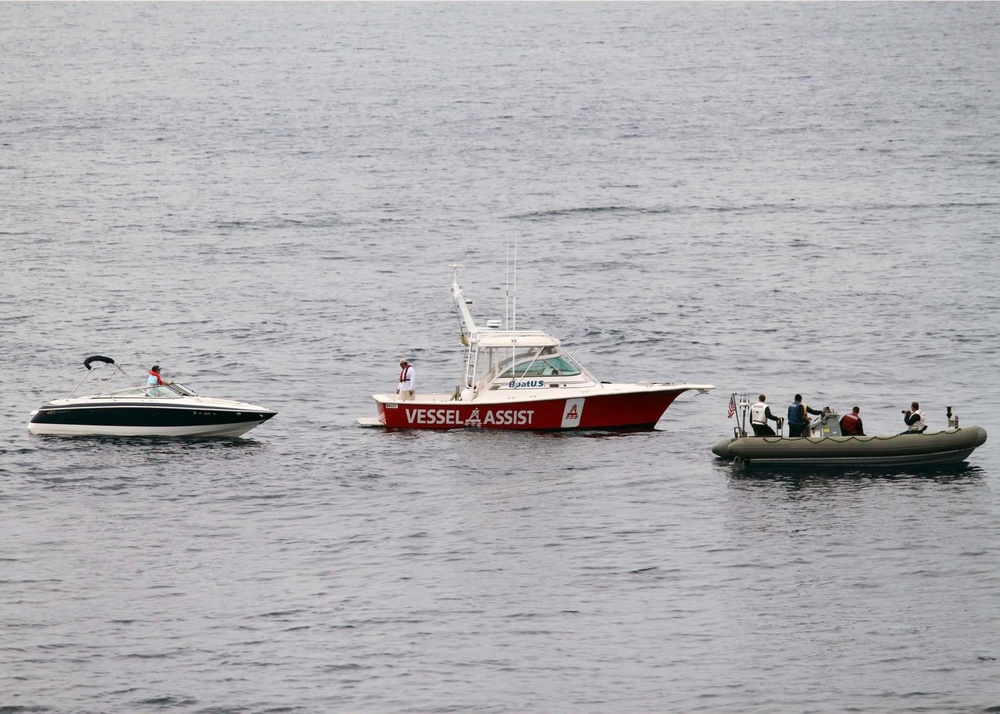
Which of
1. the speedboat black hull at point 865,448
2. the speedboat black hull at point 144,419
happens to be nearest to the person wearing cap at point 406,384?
the speedboat black hull at point 144,419

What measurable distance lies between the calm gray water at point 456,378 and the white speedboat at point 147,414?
2.12ft

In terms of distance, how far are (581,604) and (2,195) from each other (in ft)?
249

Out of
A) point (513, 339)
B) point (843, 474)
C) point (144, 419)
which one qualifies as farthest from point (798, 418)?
point (144, 419)

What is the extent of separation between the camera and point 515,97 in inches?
5438

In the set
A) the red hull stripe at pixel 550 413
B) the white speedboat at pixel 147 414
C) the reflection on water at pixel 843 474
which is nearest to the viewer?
the reflection on water at pixel 843 474

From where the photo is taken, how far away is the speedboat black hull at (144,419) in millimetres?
43406

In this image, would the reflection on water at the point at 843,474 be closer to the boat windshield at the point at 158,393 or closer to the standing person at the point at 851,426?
the standing person at the point at 851,426

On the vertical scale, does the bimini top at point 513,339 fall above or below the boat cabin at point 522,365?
above

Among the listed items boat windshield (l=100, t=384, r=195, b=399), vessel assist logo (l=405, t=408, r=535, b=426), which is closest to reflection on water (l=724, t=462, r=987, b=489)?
vessel assist logo (l=405, t=408, r=535, b=426)

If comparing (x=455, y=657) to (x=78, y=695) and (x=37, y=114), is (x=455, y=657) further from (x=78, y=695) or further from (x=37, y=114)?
(x=37, y=114)

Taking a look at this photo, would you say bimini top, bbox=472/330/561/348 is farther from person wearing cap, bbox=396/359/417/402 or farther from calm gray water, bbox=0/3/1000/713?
calm gray water, bbox=0/3/1000/713

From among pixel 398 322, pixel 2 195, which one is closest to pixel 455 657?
pixel 398 322

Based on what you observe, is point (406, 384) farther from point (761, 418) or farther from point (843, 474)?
point (843, 474)

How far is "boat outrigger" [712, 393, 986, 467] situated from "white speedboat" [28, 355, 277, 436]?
49.5 ft
